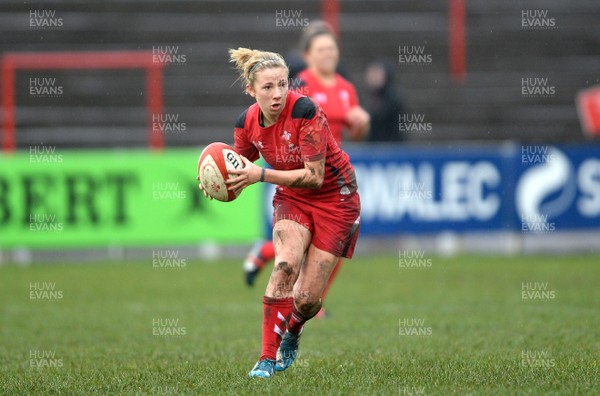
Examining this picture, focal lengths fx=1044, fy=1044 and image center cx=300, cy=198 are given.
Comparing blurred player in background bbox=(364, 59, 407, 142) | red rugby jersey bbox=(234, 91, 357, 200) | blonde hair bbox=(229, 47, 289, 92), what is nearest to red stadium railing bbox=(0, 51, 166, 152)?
blurred player in background bbox=(364, 59, 407, 142)

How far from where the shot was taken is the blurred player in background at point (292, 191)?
6121mm

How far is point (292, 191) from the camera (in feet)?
21.6

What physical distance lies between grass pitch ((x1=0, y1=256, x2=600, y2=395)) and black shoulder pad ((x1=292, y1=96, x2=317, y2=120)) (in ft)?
5.07

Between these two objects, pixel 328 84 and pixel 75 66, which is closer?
pixel 328 84

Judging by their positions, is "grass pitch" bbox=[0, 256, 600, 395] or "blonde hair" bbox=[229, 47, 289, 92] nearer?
"grass pitch" bbox=[0, 256, 600, 395]

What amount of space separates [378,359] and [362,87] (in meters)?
12.5

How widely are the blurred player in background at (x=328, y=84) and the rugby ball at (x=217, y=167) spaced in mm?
2825

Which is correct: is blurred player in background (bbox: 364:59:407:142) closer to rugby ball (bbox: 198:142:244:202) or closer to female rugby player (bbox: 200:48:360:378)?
female rugby player (bbox: 200:48:360:378)

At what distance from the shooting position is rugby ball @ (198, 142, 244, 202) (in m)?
6.03

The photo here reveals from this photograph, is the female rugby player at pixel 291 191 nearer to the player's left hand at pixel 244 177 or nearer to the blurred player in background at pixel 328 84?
the player's left hand at pixel 244 177

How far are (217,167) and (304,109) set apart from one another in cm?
64

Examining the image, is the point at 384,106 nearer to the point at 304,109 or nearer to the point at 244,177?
the point at 304,109

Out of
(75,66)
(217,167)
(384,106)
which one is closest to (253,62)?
(217,167)

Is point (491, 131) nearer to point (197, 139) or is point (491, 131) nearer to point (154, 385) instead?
point (197, 139)
